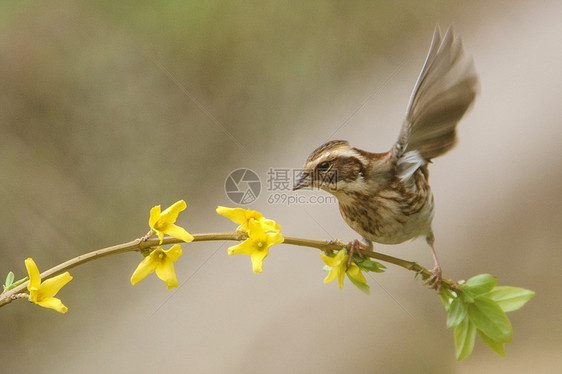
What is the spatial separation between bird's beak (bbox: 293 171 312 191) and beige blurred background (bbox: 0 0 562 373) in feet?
2.64

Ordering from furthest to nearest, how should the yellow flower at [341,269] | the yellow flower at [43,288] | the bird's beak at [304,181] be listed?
the bird's beak at [304,181] → the yellow flower at [341,269] → the yellow flower at [43,288]

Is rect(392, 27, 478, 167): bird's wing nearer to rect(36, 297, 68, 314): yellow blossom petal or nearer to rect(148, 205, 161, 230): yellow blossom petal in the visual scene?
rect(148, 205, 161, 230): yellow blossom petal

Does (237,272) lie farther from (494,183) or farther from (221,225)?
(494,183)

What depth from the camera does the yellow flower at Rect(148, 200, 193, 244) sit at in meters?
0.51

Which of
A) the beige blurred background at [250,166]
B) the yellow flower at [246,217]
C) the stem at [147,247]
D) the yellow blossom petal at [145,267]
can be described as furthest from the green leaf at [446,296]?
the beige blurred background at [250,166]

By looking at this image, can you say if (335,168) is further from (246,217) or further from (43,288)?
(43,288)

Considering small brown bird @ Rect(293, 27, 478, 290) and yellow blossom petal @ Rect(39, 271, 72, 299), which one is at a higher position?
small brown bird @ Rect(293, 27, 478, 290)

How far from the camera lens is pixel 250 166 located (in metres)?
1.93

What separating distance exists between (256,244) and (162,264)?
9 centimetres

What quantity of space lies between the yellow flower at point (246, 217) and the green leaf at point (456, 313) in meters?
0.19

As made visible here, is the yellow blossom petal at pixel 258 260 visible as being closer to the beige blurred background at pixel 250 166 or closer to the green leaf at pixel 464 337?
the green leaf at pixel 464 337

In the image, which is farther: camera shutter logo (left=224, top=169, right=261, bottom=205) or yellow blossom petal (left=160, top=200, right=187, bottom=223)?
camera shutter logo (left=224, top=169, right=261, bottom=205)

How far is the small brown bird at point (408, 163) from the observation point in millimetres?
646

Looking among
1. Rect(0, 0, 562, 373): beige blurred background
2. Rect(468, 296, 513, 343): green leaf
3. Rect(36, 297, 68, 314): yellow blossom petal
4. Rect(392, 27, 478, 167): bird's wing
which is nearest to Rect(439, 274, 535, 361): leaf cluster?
Rect(468, 296, 513, 343): green leaf
